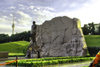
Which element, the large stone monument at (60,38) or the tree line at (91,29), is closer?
the large stone monument at (60,38)

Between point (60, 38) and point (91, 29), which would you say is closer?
point (60, 38)

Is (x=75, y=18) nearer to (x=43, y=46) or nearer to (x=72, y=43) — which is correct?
(x=72, y=43)

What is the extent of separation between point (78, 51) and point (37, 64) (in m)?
8.43

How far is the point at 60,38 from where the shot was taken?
61.8 ft

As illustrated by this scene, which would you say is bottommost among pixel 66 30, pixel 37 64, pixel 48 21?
pixel 37 64

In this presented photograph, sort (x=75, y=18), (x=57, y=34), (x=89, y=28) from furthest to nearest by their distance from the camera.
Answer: (x=89, y=28), (x=57, y=34), (x=75, y=18)

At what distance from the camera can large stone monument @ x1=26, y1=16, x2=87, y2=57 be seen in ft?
56.4

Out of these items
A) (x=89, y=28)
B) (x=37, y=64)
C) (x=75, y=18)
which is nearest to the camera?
(x=37, y=64)

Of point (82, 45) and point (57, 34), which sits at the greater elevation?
point (57, 34)

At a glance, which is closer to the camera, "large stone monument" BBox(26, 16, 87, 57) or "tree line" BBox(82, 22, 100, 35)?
"large stone monument" BBox(26, 16, 87, 57)

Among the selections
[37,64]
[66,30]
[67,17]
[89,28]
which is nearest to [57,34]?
[66,30]

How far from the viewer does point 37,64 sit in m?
9.71

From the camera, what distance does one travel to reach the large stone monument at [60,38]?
17.2 meters

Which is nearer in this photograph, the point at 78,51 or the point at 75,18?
the point at 78,51
